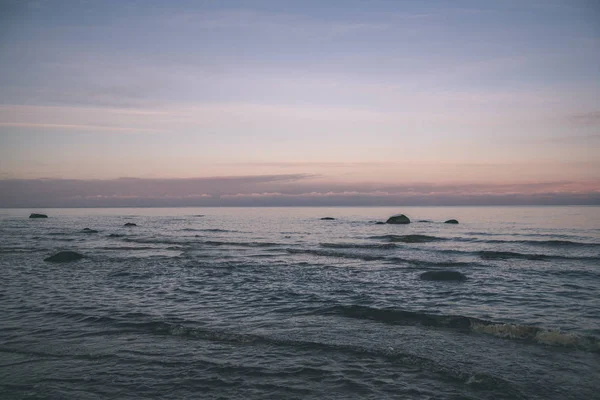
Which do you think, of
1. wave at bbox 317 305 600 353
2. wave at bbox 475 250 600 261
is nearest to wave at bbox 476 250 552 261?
wave at bbox 475 250 600 261

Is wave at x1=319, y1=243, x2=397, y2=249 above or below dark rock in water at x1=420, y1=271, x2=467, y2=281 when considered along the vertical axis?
below

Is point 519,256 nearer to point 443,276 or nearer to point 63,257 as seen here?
point 443,276

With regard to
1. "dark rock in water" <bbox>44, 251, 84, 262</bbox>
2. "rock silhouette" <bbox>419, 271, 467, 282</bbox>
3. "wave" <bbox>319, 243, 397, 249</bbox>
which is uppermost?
"rock silhouette" <bbox>419, 271, 467, 282</bbox>

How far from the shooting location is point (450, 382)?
26.9 ft

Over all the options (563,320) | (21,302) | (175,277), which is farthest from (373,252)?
(21,302)

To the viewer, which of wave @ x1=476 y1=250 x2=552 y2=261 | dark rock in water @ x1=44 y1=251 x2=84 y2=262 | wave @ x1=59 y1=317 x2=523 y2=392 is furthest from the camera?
wave @ x1=476 y1=250 x2=552 y2=261

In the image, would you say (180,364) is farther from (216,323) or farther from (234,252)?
(234,252)

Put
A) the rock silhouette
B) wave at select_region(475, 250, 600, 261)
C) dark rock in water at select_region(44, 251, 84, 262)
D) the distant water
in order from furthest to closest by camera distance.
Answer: wave at select_region(475, 250, 600, 261) < dark rock in water at select_region(44, 251, 84, 262) < the rock silhouette < the distant water

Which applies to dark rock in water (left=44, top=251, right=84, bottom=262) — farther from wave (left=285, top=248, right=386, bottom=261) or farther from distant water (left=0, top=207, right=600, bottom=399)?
wave (left=285, top=248, right=386, bottom=261)

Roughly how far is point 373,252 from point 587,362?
82.0 feet

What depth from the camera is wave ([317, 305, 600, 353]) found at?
10875mm

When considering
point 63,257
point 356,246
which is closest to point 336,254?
point 356,246

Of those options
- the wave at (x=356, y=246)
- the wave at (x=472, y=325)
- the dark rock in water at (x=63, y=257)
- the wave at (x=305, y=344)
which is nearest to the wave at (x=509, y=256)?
the wave at (x=356, y=246)

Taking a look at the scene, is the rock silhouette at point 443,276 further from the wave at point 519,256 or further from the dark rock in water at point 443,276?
the wave at point 519,256
